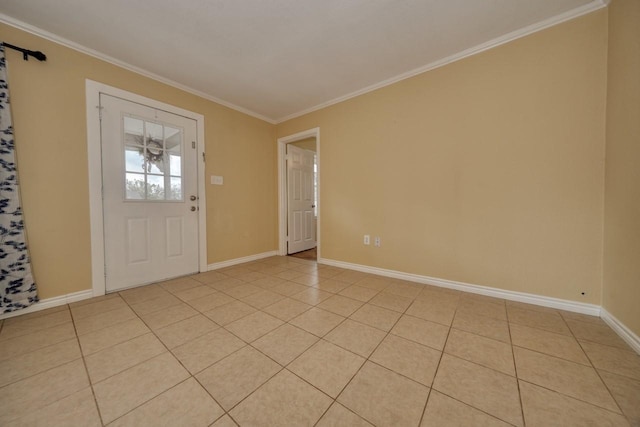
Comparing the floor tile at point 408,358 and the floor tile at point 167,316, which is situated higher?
the floor tile at point 167,316

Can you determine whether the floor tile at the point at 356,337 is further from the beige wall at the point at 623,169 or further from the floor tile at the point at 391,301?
the beige wall at the point at 623,169

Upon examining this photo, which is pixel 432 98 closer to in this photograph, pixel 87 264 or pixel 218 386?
pixel 218 386

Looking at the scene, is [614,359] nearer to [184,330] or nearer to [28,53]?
[184,330]

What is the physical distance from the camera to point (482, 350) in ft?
4.58

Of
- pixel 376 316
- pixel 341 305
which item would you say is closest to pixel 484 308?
pixel 376 316

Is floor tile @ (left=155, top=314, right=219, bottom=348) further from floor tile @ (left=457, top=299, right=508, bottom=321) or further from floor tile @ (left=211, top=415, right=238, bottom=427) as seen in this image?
floor tile @ (left=457, top=299, right=508, bottom=321)

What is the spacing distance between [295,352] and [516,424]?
1.09 metres

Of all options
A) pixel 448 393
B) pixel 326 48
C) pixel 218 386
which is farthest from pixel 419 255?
pixel 326 48

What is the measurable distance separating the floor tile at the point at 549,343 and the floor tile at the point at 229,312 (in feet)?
6.58

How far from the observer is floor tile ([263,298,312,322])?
1.84 meters

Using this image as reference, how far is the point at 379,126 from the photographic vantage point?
2.85 m

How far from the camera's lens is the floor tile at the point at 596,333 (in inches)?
57.1

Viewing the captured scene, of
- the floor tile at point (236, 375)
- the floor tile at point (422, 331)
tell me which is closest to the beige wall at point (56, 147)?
the floor tile at point (236, 375)

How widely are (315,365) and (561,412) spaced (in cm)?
114
